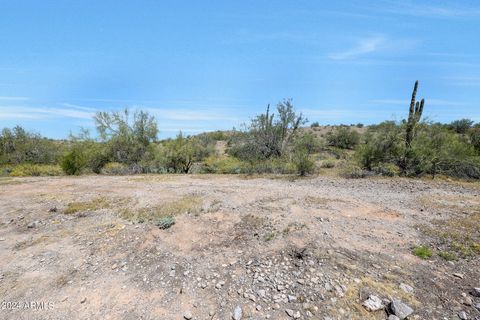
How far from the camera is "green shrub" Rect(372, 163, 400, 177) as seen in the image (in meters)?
11.7

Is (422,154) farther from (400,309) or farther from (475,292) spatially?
(400,309)

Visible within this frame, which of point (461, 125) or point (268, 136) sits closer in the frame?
point (268, 136)

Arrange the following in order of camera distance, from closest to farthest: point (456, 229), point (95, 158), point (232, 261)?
1. point (232, 261)
2. point (456, 229)
3. point (95, 158)

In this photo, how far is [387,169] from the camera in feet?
39.1

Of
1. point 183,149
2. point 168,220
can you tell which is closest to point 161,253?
point 168,220

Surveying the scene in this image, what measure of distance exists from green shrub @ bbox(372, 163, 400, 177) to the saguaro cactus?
3.56ft

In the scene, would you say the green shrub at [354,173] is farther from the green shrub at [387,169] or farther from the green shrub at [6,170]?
the green shrub at [6,170]

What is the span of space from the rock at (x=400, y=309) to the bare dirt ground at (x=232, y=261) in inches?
2.8

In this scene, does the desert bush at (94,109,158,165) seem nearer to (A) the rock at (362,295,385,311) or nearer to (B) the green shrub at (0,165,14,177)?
(B) the green shrub at (0,165,14,177)

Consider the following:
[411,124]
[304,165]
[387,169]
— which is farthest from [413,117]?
[304,165]

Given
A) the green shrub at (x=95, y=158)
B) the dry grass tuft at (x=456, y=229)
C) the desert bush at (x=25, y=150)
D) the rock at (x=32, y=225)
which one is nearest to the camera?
the dry grass tuft at (x=456, y=229)

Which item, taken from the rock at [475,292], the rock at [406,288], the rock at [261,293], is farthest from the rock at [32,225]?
the rock at [475,292]

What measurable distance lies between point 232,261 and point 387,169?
34.0 ft

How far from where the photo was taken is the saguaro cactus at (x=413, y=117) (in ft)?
40.7
